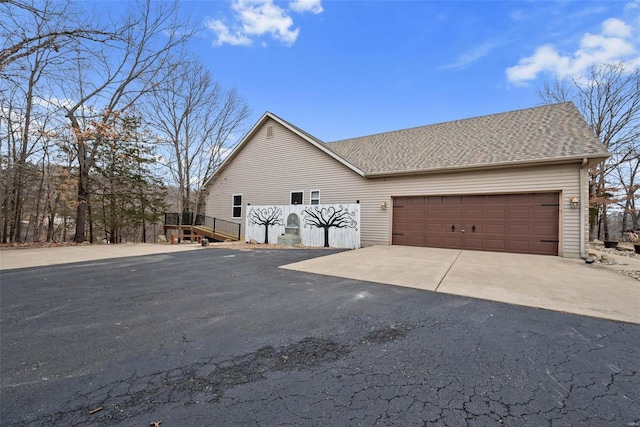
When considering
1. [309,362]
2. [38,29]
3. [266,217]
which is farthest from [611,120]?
[38,29]

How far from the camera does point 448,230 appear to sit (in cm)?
1041

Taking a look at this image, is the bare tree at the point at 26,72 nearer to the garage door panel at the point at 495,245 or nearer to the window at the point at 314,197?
the window at the point at 314,197

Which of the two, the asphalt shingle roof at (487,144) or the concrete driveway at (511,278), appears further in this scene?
the asphalt shingle roof at (487,144)

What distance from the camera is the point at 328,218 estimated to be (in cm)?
1159

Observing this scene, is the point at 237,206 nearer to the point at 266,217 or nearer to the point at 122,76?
the point at 266,217

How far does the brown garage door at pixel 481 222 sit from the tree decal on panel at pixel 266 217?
5.31 meters

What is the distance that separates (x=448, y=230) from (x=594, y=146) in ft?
15.9

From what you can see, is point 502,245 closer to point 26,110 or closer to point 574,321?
point 574,321

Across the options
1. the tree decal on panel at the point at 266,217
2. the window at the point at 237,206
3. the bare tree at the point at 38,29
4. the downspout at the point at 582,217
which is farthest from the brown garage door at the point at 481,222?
the bare tree at the point at 38,29

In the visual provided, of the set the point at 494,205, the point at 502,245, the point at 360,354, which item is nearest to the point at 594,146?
the point at 494,205

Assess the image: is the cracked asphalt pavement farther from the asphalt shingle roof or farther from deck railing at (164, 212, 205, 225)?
deck railing at (164, 212, 205, 225)

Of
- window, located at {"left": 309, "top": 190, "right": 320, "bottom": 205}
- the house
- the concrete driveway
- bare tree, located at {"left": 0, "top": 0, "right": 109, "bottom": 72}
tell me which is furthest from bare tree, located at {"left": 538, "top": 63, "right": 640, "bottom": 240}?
bare tree, located at {"left": 0, "top": 0, "right": 109, "bottom": 72}

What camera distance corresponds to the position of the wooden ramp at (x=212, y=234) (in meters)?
15.4

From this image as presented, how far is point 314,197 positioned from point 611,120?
20.2 meters
